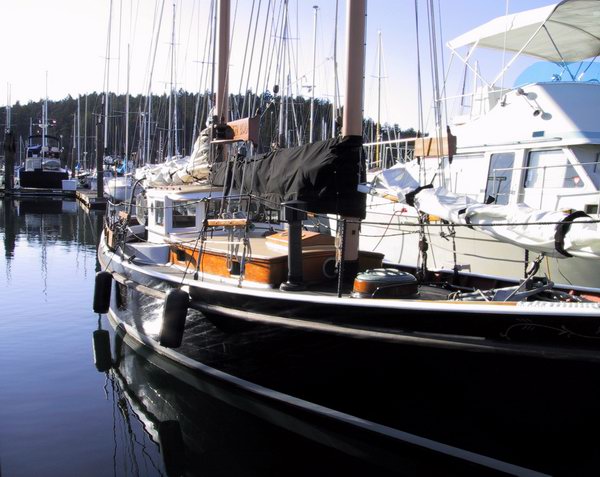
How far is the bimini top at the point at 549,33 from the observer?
12.0 meters

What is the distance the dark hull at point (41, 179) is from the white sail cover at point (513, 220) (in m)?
51.7

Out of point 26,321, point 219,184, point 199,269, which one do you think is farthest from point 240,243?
point 26,321

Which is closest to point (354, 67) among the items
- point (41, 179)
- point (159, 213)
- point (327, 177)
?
point (327, 177)

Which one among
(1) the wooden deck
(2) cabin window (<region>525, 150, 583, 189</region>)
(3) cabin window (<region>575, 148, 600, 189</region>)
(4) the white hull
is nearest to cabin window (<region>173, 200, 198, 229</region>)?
(4) the white hull

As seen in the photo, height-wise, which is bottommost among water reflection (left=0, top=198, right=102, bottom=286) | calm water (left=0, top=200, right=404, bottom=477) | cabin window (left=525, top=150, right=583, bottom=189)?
calm water (left=0, top=200, right=404, bottom=477)

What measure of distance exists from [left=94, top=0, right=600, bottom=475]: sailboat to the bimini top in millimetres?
6904

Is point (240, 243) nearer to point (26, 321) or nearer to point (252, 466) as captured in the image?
point (252, 466)

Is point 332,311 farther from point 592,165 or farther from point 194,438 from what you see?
point 592,165

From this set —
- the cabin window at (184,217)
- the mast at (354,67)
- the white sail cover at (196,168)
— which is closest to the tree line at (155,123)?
the white sail cover at (196,168)

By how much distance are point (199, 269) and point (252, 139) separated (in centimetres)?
229

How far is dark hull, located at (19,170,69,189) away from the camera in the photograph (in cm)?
5356

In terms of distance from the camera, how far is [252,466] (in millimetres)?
6055

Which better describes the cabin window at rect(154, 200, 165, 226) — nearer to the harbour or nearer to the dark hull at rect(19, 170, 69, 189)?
the harbour

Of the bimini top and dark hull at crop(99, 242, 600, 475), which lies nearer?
dark hull at crop(99, 242, 600, 475)
